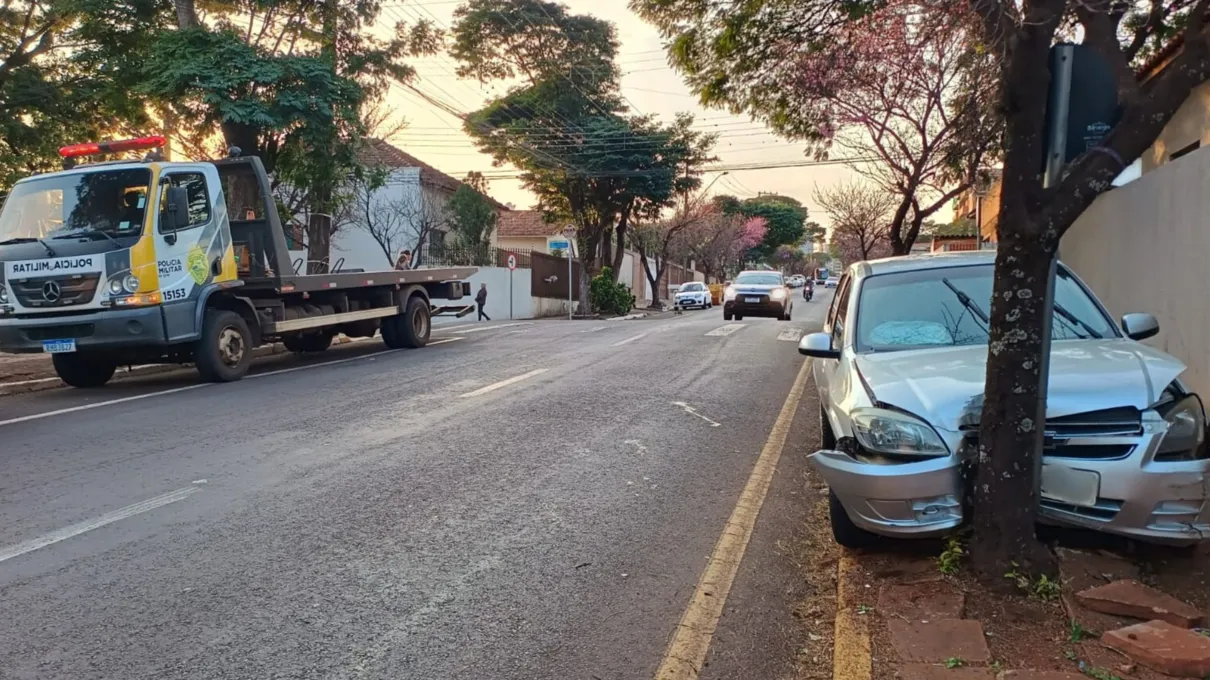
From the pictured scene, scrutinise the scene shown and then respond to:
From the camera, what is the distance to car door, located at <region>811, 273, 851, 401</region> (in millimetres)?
5969

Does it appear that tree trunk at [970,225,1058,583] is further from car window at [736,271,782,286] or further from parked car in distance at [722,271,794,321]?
car window at [736,271,782,286]

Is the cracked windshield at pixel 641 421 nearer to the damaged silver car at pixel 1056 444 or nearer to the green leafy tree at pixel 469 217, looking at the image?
the damaged silver car at pixel 1056 444

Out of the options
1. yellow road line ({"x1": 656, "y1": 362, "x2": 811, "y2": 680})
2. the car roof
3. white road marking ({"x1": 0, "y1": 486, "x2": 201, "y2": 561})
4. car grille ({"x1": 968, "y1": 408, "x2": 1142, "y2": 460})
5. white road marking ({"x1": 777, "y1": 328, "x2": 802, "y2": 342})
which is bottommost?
white road marking ({"x1": 777, "y1": 328, "x2": 802, "y2": 342})

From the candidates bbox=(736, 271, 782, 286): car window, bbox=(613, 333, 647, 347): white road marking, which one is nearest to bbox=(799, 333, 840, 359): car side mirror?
bbox=(613, 333, 647, 347): white road marking

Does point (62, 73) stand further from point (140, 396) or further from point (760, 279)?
point (760, 279)

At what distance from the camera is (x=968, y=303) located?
19.1 ft

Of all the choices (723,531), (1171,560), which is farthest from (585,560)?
(1171,560)

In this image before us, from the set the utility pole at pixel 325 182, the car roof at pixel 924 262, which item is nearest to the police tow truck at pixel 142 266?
the utility pole at pixel 325 182

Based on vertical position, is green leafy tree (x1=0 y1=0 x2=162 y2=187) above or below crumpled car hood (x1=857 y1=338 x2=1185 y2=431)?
above

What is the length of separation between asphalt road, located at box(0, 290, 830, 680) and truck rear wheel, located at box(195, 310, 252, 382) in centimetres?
119

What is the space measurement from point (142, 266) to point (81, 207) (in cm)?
113

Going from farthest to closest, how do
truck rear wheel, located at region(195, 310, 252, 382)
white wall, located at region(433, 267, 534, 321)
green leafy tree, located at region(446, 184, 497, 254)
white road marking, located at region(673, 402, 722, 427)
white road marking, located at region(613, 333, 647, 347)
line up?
white wall, located at region(433, 267, 534, 321) → green leafy tree, located at region(446, 184, 497, 254) → white road marking, located at region(613, 333, 647, 347) → truck rear wheel, located at region(195, 310, 252, 382) → white road marking, located at region(673, 402, 722, 427)

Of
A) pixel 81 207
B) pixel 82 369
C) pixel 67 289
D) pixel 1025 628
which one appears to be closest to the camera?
pixel 1025 628

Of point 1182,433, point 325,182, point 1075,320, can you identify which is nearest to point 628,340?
point 325,182
